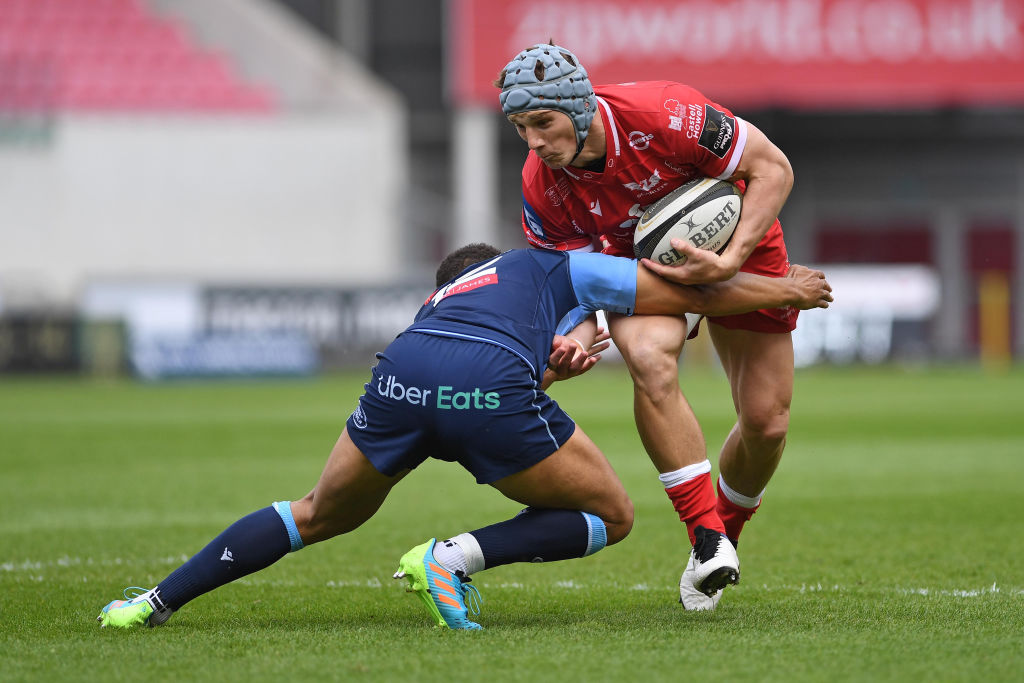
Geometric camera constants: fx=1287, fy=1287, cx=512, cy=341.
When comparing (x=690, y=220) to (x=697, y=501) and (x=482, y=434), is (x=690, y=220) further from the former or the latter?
(x=482, y=434)

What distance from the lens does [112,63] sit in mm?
27344

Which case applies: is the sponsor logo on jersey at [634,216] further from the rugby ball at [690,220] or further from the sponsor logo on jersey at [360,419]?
the sponsor logo on jersey at [360,419]

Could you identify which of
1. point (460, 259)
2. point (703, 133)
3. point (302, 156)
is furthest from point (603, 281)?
point (302, 156)

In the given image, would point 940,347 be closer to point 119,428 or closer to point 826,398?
point 826,398

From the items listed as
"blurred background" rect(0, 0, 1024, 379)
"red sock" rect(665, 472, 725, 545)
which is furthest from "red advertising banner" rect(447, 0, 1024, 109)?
"red sock" rect(665, 472, 725, 545)

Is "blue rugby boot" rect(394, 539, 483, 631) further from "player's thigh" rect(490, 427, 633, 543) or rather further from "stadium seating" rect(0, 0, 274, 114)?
"stadium seating" rect(0, 0, 274, 114)

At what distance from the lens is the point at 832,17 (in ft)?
81.5

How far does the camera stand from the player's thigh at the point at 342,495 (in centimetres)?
414

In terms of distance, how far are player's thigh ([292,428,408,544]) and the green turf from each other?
351 mm

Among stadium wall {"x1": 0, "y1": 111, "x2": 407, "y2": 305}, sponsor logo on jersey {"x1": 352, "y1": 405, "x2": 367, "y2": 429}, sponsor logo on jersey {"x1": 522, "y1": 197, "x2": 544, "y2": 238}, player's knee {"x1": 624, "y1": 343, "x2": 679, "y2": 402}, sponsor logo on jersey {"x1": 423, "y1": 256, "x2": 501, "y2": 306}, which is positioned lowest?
stadium wall {"x1": 0, "y1": 111, "x2": 407, "y2": 305}

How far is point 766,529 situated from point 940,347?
2238 cm

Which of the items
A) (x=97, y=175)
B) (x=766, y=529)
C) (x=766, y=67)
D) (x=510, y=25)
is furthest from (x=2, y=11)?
(x=766, y=529)

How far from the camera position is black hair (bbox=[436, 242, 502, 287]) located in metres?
4.48

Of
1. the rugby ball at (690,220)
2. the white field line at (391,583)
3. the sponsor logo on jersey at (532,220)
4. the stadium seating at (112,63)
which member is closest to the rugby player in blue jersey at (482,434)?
the rugby ball at (690,220)
